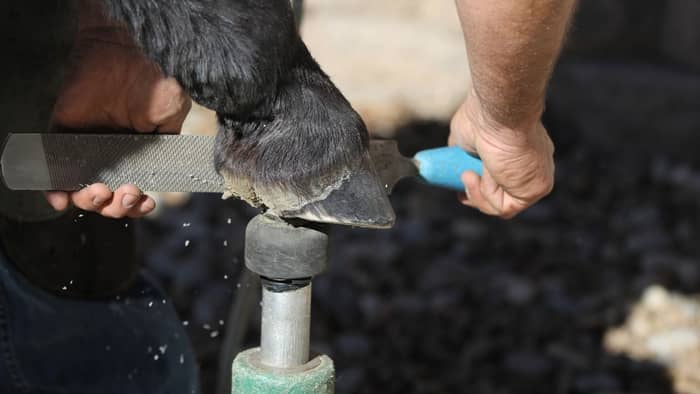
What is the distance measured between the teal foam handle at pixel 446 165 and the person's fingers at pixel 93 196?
35 centimetres

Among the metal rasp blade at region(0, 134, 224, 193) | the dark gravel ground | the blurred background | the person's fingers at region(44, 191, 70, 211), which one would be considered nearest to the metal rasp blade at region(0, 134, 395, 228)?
the metal rasp blade at region(0, 134, 224, 193)

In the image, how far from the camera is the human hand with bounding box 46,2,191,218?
1114 mm

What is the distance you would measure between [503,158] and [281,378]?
39cm

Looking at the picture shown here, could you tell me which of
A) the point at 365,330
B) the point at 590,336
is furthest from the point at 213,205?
the point at 590,336

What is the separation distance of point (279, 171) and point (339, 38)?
8.44ft

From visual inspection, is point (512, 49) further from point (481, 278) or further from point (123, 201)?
point (481, 278)

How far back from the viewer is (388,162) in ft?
3.67

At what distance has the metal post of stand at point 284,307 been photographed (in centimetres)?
93

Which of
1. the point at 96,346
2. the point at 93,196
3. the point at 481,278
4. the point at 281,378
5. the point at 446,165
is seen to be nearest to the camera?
the point at 281,378

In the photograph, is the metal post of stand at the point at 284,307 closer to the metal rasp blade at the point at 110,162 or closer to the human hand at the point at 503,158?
the metal rasp blade at the point at 110,162

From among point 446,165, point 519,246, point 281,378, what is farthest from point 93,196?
point 519,246

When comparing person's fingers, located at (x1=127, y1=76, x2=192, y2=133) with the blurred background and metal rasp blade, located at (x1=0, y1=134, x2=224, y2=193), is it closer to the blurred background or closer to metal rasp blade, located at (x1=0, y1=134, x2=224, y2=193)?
metal rasp blade, located at (x1=0, y1=134, x2=224, y2=193)

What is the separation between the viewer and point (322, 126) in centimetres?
97

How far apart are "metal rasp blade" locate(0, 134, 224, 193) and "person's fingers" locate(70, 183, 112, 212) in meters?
0.01
